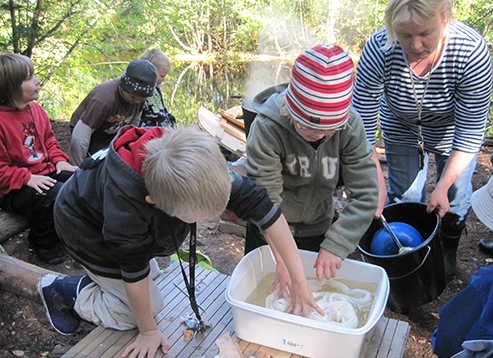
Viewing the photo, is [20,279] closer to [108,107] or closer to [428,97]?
[108,107]

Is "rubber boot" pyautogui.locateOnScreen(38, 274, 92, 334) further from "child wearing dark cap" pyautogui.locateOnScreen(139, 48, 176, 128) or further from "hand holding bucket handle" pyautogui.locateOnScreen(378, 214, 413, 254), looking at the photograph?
"child wearing dark cap" pyautogui.locateOnScreen(139, 48, 176, 128)

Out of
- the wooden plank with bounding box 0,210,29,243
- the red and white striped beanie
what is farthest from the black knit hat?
the red and white striped beanie

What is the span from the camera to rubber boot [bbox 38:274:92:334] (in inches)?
75.9

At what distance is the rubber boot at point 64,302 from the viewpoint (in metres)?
1.93

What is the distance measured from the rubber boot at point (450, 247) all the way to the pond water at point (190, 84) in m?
5.27

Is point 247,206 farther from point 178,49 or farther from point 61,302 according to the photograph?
point 178,49

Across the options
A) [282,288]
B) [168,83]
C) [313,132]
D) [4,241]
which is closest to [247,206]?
[313,132]

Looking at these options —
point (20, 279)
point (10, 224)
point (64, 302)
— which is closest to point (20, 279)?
point (20, 279)

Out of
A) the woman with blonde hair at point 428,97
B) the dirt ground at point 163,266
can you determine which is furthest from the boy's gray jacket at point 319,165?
the dirt ground at point 163,266

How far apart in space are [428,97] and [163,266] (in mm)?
2126

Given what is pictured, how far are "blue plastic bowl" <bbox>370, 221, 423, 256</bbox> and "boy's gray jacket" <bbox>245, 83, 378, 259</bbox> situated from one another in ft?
1.79

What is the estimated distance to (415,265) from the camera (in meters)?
2.06

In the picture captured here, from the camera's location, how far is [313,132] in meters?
1.56

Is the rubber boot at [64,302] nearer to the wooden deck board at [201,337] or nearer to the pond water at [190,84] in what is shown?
the wooden deck board at [201,337]
